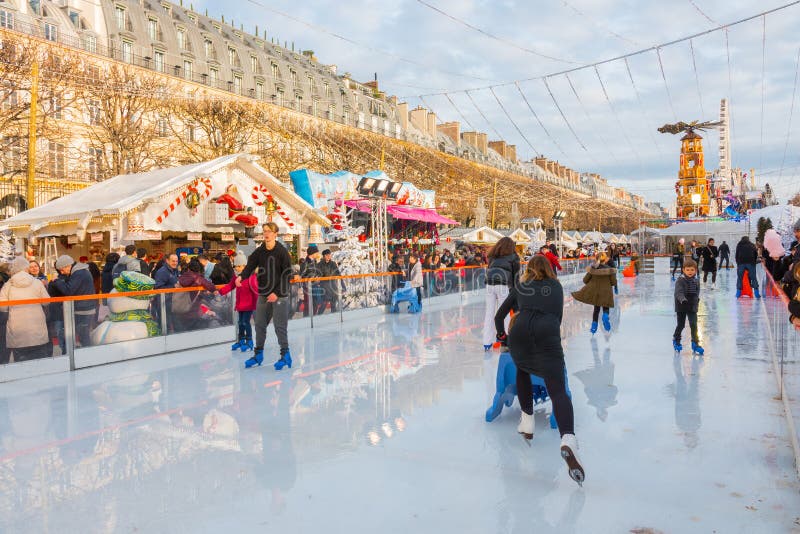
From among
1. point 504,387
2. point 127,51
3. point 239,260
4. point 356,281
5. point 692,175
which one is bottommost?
point 504,387

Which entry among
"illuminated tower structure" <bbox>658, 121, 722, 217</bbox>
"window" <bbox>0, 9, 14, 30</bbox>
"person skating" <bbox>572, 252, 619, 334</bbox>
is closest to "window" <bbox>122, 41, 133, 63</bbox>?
"window" <bbox>0, 9, 14, 30</bbox>

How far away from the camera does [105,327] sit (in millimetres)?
6750

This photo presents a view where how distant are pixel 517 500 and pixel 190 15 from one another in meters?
44.6

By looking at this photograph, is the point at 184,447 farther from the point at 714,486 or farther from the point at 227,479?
the point at 714,486

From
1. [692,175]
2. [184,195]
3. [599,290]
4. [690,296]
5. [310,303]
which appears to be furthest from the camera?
[692,175]

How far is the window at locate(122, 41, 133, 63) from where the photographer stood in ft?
109

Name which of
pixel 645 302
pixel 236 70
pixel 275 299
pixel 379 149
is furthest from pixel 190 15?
pixel 275 299

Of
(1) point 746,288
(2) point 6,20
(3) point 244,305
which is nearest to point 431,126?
(2) point 6,20

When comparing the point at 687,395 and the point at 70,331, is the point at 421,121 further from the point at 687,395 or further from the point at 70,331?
the point at 687,395

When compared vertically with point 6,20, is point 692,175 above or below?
below

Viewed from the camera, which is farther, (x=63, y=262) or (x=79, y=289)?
(x=63, y=262)

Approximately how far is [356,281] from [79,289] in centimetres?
516

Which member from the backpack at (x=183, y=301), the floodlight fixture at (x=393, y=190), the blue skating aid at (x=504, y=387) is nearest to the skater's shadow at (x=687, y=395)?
the blue skating aid at (x=504, y=387)

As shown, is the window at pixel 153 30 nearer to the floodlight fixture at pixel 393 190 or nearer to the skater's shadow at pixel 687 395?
the floodlight fixture at pixel 393 190
